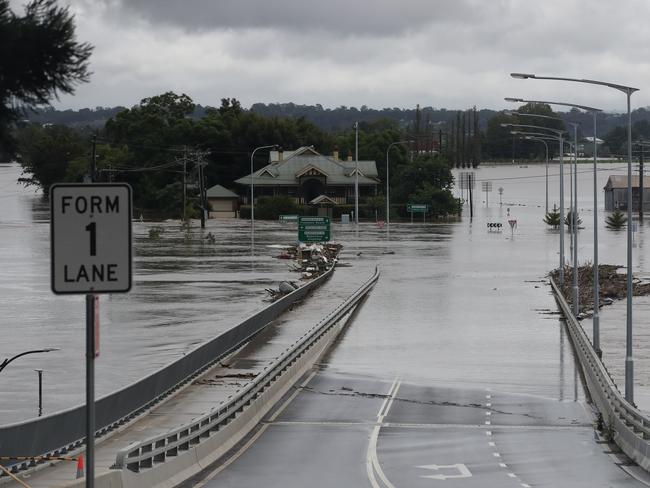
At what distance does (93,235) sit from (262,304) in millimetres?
55983

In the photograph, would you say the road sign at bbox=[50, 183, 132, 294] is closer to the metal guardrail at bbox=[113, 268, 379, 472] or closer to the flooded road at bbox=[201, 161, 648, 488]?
the metal guardrail at bbox=[113, 268, 379, 472]

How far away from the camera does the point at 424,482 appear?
981 inches

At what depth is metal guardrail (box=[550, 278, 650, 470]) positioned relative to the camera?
27.5 meters

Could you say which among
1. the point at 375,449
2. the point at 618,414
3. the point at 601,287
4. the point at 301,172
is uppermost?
the point at 301,172

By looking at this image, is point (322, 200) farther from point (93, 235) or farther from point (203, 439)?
point (93, 235)

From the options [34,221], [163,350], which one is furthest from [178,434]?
[34,221]

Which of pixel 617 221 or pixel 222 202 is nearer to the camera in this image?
pixel 617 221

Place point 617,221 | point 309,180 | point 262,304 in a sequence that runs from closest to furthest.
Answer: point 262,304, point 617,221, point 309,180

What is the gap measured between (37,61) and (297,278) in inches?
2777

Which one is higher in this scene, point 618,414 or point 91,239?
point 91,239

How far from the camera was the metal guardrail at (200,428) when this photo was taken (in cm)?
2147

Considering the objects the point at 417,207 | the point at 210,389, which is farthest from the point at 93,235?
the point at 417,207

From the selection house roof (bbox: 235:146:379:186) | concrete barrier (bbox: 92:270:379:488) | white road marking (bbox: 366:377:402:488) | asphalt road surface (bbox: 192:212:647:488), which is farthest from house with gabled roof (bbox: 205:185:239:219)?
white road marking (bbox: 366:377:402:488)

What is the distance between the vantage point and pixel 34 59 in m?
11.8
